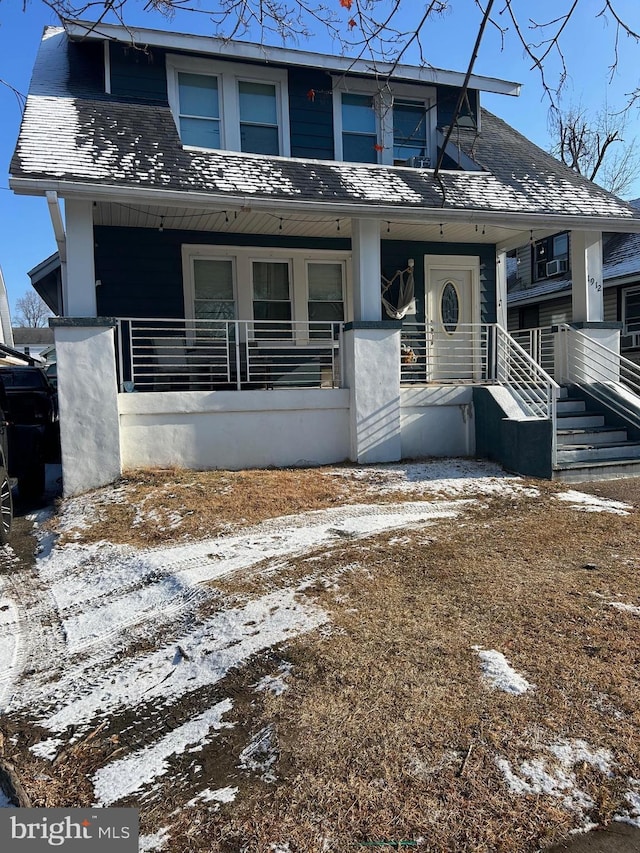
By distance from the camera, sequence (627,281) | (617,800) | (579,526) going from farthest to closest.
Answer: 1. (627,281)
2. (579,526)
3. (617,800)

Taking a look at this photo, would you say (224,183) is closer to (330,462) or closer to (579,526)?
(330,462)

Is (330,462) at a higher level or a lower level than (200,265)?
lower

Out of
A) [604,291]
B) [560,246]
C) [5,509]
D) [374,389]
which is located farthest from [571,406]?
[560,246]

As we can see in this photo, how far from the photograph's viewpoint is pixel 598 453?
8469mm

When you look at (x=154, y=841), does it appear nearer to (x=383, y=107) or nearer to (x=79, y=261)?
(x=79, y=261)

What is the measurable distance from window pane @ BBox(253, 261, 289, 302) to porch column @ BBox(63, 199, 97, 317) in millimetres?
3719

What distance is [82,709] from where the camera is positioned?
3049 mm

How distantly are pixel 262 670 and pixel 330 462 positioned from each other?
19.5 feet

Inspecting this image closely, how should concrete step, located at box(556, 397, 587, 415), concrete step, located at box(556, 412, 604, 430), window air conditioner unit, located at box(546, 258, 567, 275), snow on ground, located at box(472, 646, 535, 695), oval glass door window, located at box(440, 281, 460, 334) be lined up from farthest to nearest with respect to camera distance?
window air conditioner unit, located at box(546, 258, 567, 275)
oval glass door window, located at box(440, 281, 460, 334)
concrete step, located at box(556, 397, 587, 415)
concrete step, located at box(556, 412, 604, 430)
snow on ground, located at box(472, 646, 535, 695)

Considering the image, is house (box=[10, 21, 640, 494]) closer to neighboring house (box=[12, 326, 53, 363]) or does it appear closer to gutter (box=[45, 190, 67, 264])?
gutter (box=[45, 190, 67, 264])

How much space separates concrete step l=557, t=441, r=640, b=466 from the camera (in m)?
8.30

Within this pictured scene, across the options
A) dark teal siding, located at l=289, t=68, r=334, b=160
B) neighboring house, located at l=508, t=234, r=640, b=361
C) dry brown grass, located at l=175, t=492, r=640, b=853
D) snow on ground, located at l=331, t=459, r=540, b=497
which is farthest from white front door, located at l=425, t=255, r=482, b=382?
dry brown grass, located at l=175, t=492, r=640, b=853

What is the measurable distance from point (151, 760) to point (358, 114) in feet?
37.9

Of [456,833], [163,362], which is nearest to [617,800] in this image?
[456,833]
